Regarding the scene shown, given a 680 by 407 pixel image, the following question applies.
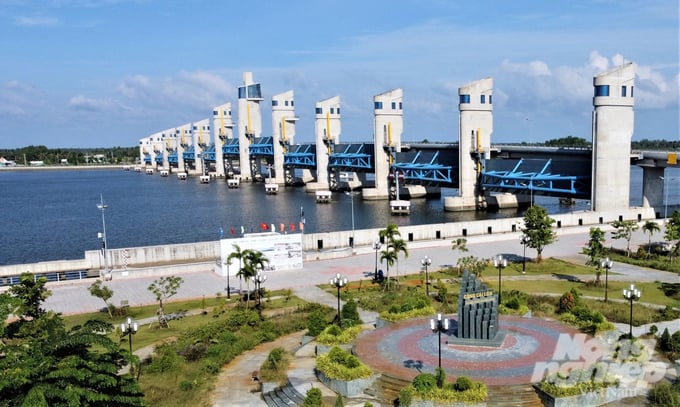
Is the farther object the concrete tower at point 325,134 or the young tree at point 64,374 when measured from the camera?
the concrete tower at point 325,134

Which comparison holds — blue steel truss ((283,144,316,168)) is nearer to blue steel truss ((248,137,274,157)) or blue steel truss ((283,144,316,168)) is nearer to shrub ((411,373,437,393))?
blue steel truss ((248,137,274,157))

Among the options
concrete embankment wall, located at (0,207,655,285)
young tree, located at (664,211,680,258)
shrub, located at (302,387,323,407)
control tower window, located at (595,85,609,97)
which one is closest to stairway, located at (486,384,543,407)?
shrub, located at (302,387,323,407)

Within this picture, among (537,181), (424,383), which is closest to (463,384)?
(424,383)

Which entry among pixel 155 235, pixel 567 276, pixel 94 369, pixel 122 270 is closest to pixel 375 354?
pixel 94 369

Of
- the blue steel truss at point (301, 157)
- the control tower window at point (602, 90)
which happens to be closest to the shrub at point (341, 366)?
the control tower window at point (602, 90)

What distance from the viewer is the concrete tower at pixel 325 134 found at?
474 ft

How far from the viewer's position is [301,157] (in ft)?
522

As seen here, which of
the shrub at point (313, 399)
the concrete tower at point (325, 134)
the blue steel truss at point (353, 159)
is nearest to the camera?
the shrub at point (313, 399)

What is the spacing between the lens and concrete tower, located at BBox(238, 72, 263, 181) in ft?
593

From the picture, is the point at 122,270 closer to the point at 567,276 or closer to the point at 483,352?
the point at 483,352

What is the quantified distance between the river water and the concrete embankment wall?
20.2 metres

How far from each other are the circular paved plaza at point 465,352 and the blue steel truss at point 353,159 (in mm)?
101510

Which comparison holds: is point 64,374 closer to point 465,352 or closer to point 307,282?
point 465,352

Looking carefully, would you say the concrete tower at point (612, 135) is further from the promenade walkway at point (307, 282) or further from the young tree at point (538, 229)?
the young tree at point (538, 229)
